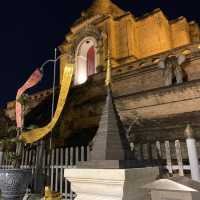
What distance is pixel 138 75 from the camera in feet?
38.7

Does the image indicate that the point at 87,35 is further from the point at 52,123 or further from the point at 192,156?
the point at 192,156

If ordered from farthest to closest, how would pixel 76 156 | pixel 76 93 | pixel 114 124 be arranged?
pixel 76 93
pixel 76 156
pixel 114 124

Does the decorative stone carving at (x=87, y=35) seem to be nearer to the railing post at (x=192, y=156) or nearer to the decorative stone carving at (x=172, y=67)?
the decorative stone carving at (x=172, y=67)

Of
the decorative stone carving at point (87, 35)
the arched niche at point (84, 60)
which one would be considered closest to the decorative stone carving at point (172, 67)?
the decorative stone carving at point (87, 35)

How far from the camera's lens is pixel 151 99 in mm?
9727

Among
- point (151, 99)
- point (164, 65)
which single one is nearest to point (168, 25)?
point (164, 65)

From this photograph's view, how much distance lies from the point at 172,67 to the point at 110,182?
941 centimetres

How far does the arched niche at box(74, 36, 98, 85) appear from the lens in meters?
21.8

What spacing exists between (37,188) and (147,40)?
665 inches

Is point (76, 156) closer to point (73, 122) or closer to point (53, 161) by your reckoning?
point (53, 161)

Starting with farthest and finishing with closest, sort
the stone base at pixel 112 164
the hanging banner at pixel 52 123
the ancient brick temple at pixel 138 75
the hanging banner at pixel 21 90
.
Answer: the ancient brick temple at pixel 138 75 < the hanging banner at pixel 21 90 < the hanging banner at pixel 52 123 < the stone base at pixel 112 164

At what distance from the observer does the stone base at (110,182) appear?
2.12 metres

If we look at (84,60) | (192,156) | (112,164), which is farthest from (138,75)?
(84,60)

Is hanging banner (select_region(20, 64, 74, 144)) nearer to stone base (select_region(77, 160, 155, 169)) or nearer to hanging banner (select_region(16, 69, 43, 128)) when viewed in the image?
hanging banner (select_region(16, 69, 43, 128))
